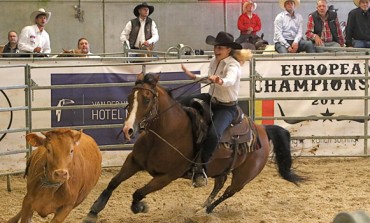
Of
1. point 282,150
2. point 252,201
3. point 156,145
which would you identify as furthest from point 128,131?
point 252,201

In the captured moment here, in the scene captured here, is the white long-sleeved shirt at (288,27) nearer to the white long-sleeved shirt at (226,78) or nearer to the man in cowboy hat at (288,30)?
the man in cowboy hat at (288,30)

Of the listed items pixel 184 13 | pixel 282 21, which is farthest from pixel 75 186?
pixel 184 13

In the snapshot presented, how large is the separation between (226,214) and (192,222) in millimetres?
485

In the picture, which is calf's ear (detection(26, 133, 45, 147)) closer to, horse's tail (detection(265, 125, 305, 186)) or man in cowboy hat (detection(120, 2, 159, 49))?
horse's tail (detection(265, 125, 305, 186))

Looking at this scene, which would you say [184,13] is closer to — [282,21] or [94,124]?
[282,21]

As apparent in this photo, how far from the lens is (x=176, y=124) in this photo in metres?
6.42

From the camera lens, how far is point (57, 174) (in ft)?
16.2

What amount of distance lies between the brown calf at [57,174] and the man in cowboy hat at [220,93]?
1072 millimetres

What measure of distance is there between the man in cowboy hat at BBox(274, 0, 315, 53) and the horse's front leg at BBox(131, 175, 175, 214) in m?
5.39

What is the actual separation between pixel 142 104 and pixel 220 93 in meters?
0.98

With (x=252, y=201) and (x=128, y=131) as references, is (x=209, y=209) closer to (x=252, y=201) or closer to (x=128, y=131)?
(x=252, y=201)

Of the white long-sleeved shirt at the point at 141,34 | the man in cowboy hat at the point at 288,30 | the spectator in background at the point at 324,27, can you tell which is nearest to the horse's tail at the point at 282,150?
the man in cowboy hat at the point at 288,30

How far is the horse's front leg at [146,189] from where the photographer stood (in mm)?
6254

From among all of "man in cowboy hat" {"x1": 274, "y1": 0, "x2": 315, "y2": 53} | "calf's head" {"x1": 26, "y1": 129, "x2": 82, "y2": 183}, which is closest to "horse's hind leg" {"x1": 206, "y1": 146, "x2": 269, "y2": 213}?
"calf's head" {"x1": 26, "y1": 129, "x2": 82, "y2": 183}
